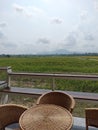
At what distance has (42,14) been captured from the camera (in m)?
8.60

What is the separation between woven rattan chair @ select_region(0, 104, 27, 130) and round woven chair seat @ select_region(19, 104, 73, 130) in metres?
0.34

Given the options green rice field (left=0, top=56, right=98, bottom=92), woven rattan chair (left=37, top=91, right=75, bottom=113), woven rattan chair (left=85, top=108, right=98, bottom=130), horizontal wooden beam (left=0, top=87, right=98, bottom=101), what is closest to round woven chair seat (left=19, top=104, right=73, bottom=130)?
woven rattan chair (left=85, top=108, right=98, bottom=130)

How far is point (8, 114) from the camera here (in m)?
3.26

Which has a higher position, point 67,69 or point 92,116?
point 92,116

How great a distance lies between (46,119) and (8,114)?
2.41 feet

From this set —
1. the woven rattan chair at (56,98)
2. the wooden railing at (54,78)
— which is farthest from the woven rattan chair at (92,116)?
the wooden railing at (54,78)

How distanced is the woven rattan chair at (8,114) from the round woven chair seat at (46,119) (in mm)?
340

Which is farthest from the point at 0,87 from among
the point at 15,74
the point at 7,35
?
the point at 7,35

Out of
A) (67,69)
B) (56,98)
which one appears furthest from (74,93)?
(67,69)

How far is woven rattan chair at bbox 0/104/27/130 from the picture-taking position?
3.19 m

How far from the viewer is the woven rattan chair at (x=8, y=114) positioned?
319 cm

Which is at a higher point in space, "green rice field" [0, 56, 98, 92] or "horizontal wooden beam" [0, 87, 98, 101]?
"horizontal wooden beam" [0, 87, 98, 101]

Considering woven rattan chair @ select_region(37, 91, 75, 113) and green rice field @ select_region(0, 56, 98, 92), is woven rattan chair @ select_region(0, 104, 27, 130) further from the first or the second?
green rice field @ select_region(0, 56, 98, 92)

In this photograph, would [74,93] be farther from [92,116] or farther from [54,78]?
[92,116]
